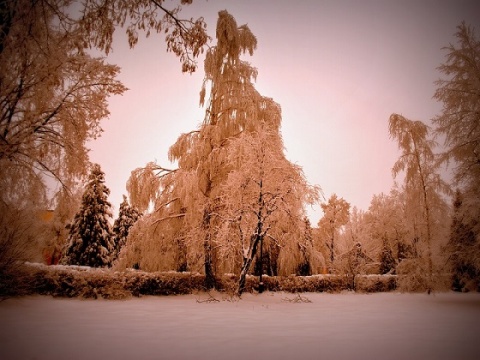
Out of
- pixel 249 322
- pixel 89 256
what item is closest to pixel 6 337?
pixel 249 322

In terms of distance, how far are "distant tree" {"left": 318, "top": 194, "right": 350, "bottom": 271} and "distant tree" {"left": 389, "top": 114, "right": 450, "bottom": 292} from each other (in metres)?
10.9

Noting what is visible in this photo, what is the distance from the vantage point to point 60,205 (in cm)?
634

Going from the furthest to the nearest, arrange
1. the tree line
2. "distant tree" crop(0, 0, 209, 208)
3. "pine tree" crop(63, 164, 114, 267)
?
1. "pine tree" crop(63, 164, 114, 267)
2. the tree line
3. "distant tree" crop(0, 0, 209, 208)

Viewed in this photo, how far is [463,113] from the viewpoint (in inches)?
389

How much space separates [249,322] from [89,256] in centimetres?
2114

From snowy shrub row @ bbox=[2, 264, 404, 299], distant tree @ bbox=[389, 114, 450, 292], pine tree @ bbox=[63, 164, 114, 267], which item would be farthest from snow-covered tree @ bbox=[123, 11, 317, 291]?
pine tree @ bbox=[63, 164, 114, 267]

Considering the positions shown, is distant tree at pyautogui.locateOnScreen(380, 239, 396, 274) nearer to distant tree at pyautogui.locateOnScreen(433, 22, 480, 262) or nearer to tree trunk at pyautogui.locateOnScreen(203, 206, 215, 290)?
distant tree at pyautogui.locateOnScreen(433, 22, 480, 262)

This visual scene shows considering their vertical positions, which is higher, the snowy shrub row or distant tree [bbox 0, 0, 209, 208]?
distant tree [bbox 0, 0, 209, 208]

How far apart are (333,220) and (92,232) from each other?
68.2 ft

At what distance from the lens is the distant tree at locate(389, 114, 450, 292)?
478 inches

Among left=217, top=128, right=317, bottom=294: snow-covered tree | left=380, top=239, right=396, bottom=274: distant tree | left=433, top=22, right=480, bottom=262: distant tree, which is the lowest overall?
left=380, top=239, right=396, bottom=274: distant tree

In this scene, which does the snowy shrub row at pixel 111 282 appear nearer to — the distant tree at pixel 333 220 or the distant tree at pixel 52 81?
the distant tree at pixel 52 81

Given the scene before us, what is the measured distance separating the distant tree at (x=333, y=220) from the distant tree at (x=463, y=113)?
14.2 metres

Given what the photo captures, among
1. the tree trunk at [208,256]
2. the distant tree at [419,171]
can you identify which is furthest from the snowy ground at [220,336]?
the distant tree at [419,171]
